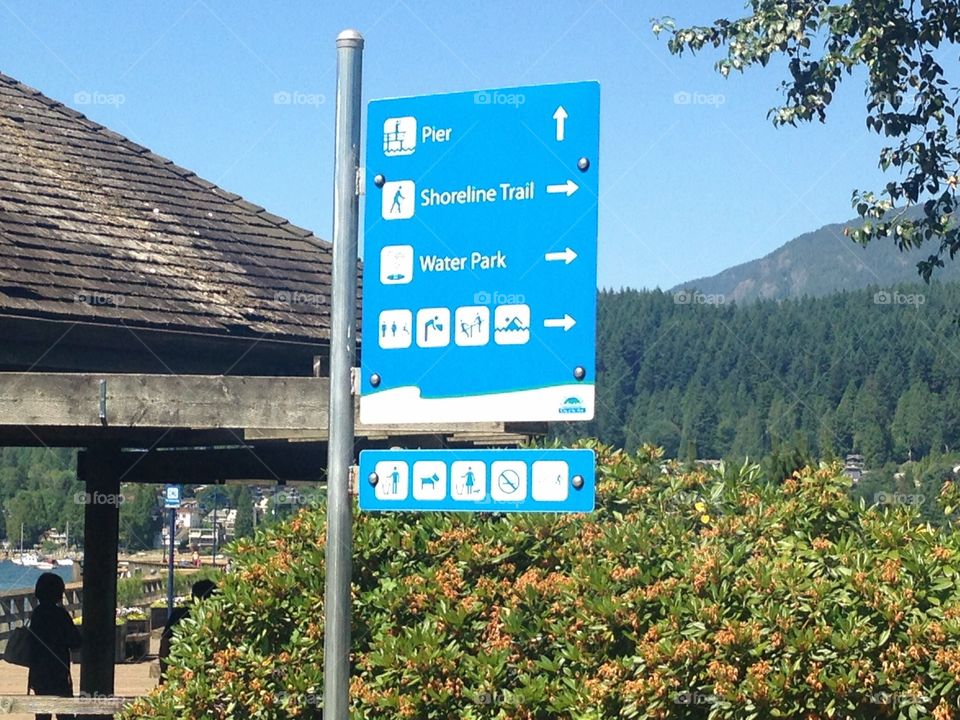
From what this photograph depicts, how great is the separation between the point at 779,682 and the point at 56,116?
36.7 ft

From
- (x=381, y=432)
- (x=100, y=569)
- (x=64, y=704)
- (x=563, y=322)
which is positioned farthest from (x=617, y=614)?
(x=100, y=569)

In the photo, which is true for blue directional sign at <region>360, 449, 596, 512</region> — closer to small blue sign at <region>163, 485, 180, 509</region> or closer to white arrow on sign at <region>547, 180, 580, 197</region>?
white arrow on sign at <region>547, 180, 580, 197</region>

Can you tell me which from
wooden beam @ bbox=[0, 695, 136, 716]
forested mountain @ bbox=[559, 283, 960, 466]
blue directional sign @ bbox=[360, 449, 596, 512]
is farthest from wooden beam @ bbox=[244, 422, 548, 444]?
forested mountain @ bbox=[559, 283, 960, 466]

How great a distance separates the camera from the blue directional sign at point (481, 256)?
427cm

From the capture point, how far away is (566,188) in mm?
4316

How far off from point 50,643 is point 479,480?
30.0 ft

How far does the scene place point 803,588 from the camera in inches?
225

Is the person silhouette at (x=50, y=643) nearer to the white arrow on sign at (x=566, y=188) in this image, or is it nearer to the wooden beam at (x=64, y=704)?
the wooden beam at (x=64, y=704)

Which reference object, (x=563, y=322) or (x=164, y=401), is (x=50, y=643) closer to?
(x=164, y=401)

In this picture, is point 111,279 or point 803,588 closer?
point 803,588

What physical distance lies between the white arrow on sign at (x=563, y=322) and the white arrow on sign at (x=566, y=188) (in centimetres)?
38

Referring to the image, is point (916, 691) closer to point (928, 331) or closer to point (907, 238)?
point (907, 238)

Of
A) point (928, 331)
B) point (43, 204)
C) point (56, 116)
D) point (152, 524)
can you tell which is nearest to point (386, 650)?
point (43, 204)

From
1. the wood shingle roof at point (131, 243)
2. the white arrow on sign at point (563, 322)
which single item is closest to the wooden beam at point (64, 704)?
the wood shingle roof at point (131, 243)
